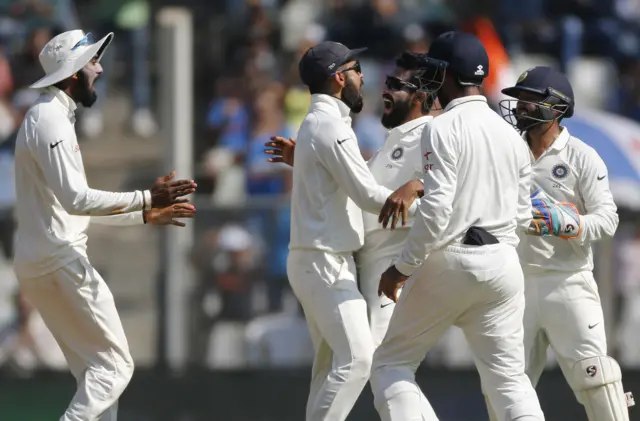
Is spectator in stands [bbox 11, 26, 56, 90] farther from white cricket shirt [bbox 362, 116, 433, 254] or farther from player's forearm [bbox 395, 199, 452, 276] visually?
player's forearm [bbox 395, 199, 452, 276]

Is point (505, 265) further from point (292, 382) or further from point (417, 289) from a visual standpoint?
point (292, 382)

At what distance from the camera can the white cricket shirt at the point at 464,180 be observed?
20.7ft

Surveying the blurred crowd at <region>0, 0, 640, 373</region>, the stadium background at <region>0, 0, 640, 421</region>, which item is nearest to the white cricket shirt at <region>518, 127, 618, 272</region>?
the stadium background at <region>0, 0, 640, 421</region>

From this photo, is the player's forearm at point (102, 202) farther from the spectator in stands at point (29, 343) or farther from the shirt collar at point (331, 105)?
the spectator in stands at point (29, 343)

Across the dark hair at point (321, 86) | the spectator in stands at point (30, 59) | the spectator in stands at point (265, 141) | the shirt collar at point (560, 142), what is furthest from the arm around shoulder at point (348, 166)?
the spectator in stands at point (30, 59)

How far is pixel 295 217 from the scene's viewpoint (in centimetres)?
734

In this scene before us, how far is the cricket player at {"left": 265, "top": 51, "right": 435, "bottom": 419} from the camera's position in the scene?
7516mm

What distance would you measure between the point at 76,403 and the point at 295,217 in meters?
1.48

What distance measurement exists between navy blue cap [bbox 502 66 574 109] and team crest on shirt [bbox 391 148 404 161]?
638 mm

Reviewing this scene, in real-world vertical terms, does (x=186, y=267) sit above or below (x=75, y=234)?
below

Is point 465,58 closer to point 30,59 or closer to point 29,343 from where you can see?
point 29,343

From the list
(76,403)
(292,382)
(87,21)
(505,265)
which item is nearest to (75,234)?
(76,403)

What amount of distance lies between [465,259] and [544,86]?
1.37 metres

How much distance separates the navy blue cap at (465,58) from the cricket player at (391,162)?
759 mm
